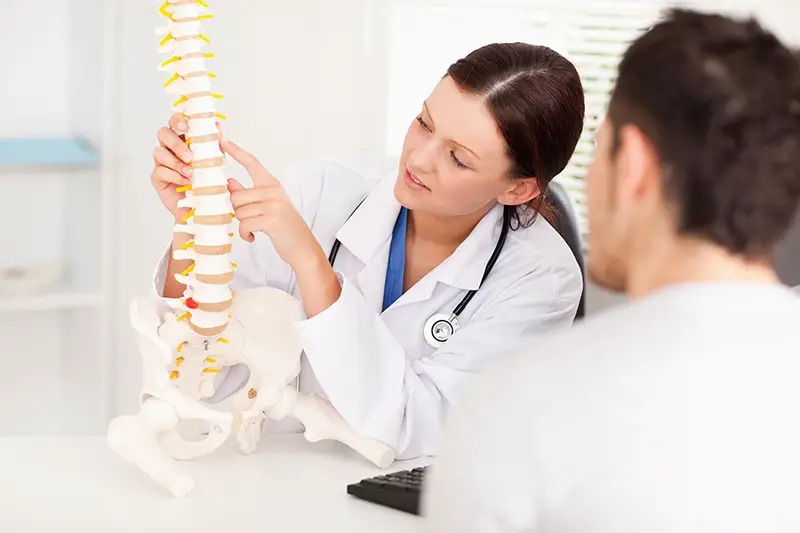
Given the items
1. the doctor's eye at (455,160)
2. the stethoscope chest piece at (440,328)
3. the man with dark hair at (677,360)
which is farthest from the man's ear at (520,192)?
the man with dark hair at (677,360)

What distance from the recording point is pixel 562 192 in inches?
118

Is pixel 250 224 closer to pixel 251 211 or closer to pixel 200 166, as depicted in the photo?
pixel 251 211

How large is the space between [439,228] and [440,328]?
0.74 feet

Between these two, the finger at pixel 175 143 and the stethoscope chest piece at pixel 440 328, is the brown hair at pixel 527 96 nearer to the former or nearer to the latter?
the stethoscope chest piece at pixel 440 328

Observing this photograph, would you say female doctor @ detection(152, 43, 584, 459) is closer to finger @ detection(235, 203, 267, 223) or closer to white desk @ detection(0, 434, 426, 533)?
finger @ detection(235, 203, 267, 223)

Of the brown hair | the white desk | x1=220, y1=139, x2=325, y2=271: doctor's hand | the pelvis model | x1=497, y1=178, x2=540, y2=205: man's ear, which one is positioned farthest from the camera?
x1=497, y1=178, x2=540, y2=205: man's ear

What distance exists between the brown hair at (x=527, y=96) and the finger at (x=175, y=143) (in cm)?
45

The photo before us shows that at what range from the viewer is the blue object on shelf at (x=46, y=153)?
2.57 meters

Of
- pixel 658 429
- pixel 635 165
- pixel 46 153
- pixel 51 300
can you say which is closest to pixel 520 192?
pixel 635 165

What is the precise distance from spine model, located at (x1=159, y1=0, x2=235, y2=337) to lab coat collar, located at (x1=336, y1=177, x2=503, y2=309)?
15.6 inches

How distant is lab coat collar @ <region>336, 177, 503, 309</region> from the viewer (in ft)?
5.65

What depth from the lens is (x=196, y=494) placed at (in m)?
1.33

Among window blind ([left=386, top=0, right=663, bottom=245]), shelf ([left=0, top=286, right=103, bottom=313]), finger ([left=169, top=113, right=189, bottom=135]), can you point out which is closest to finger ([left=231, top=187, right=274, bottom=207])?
finger ([left=169, top=113, right=189, bottom=135])

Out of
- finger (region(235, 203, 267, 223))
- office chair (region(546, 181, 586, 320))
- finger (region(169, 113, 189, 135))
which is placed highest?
finger (region(169, 113, 189, 135))
